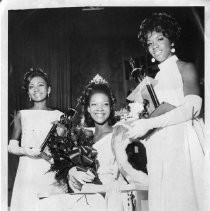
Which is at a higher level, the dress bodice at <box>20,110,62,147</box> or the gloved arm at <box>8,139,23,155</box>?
the dress bodice at <box>20,110,62,147</box>

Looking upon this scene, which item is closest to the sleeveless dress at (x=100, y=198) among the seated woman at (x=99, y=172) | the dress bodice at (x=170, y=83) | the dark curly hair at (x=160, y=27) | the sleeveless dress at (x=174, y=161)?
the seated woman at (x=99, y=172)

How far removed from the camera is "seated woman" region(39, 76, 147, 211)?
3.61ft

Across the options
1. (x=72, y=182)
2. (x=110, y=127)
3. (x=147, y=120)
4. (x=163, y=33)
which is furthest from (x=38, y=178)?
(x=163, y=33)

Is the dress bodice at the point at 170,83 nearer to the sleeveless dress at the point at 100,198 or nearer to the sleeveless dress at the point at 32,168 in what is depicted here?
the sleeveless dress at the point at 100,198

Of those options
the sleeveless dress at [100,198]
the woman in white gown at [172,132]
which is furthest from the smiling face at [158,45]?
the sleeveless dress at [100,198]

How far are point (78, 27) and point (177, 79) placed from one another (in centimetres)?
37

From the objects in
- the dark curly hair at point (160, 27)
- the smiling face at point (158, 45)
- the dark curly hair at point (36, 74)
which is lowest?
the dark curly hair at point (36, 74)

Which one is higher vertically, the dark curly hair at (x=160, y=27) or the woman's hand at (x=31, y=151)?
the dark curly hair at (x=160, y=27)

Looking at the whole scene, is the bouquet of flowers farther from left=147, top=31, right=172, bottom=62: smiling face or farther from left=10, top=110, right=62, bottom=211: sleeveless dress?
left=147, top=31, right=172, bottom=62: smiling face

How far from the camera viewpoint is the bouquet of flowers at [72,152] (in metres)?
1.11

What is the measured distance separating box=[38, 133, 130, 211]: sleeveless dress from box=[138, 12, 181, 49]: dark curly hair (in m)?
0.37

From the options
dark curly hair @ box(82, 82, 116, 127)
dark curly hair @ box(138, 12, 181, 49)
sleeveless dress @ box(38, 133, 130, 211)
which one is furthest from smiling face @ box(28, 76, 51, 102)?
dark curly hair @ box(138, 12, 181, 49)

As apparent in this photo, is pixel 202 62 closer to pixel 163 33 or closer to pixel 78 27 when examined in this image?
pixel 163 33

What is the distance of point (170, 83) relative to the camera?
1.12 meters
